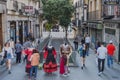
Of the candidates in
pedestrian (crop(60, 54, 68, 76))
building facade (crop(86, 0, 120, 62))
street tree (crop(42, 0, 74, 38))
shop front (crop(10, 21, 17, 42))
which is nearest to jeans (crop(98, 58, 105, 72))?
pedestrian (crop(60, 54, 68, 76))

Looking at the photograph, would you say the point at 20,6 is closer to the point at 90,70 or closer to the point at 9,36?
the point at 9,36

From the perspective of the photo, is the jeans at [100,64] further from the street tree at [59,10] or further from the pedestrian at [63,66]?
the street tree at [59,10]

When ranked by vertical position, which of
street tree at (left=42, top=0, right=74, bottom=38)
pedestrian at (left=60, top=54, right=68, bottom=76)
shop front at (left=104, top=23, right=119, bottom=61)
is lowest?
pedestrian at (left=60, top=54, right=68, bottom=76)

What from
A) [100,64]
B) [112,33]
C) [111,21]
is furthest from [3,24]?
[100,64]

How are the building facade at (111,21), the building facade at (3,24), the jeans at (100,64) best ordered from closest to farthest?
the jeans at (100,64) → the building facade at (111,21) → the building facade at (3,24)

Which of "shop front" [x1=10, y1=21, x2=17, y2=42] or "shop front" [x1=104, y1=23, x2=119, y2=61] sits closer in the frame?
"shop front" [x1=104, y1=23, x2=119, y2=61]

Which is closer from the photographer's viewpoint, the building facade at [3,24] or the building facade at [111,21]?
the building facade at [111,21]

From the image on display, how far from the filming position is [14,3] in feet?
97.9

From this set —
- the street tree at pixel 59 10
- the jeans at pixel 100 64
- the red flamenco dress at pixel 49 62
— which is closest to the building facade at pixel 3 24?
the red flamenco dress at pixel 49 62

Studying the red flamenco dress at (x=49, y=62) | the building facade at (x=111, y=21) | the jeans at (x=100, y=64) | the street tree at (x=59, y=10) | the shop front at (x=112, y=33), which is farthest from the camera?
the street tree at (x=59, y=10)

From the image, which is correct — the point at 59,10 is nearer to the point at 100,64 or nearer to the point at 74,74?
the point at 74,74

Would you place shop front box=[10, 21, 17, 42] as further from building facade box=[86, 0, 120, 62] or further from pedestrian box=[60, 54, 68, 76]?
pedestrian box=[60, 54, 68, 76]

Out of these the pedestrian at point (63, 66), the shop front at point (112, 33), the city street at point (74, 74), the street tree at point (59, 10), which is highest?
the street tree at point (59, 10)

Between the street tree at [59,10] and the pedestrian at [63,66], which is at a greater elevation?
the street tree at [59,10]
